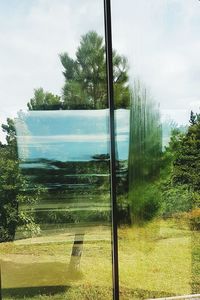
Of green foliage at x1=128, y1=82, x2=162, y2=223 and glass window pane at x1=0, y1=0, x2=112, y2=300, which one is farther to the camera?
green foliage at x1=128, y1=82, x2=162, y2=223

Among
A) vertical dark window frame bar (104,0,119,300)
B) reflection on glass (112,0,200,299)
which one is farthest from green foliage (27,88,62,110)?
reflection on glass (112,0,200,299)

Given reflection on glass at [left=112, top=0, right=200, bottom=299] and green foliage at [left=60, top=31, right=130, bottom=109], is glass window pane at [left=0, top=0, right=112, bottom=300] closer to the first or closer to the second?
green foliage at [left=60, top=31, right=130, bottom=109]

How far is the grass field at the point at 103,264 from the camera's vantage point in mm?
2471

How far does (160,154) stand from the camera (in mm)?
2637

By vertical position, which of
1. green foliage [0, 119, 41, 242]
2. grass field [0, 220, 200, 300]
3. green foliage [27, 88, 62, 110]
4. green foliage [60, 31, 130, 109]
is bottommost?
grass field [0, 220, 200, 300]

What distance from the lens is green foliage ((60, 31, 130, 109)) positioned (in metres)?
2.52

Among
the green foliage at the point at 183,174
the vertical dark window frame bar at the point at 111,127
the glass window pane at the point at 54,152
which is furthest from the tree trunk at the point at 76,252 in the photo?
the green foliage at the point at 183,174

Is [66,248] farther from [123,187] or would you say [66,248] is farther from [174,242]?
[174,242]

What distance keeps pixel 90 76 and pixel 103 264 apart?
129cm

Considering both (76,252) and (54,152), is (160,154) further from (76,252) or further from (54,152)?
(76,252)

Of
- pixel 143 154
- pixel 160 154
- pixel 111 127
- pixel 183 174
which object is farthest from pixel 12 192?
pixel 183 174

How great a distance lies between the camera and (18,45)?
246 centimetres

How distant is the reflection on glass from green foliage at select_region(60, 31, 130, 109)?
0.08 meters

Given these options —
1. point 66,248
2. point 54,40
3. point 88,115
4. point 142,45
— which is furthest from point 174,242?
point 54,40
